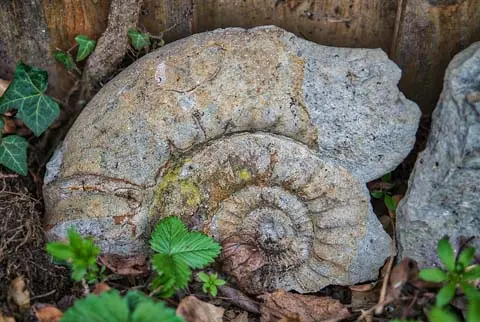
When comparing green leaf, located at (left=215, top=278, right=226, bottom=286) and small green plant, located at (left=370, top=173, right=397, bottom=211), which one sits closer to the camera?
green leaf, located at (left=215, top=278, right=226, bottom=286)

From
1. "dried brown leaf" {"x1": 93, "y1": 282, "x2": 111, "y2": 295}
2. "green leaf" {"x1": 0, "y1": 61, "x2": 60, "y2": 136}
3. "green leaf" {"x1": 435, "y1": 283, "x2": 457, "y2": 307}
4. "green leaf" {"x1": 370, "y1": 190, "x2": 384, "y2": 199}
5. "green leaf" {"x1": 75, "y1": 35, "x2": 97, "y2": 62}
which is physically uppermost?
"green leaf" {"x1": 75, "y1": 35, "x2": 97, "y2": 62}

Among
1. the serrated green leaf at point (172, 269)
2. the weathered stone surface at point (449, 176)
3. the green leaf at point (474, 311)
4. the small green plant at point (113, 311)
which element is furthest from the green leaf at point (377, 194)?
the small green plant at point (113, 311)

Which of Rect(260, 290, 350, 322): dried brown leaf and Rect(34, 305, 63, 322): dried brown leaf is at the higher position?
Rect(34, 305, 63, 322): dried brown leaf

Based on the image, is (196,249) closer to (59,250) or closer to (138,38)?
(59,250)

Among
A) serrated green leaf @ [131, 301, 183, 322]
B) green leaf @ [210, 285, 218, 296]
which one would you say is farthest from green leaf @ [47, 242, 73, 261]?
green leaf @ [210, 285, 218, 296]

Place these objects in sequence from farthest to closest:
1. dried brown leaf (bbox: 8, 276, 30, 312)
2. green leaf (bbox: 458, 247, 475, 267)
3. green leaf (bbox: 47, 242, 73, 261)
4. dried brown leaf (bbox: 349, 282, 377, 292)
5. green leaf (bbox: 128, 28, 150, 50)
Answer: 1. green leaf (bbox: 128, 28, 150, 50)
2. dried brown leaf (bbox: 349, 282, 377, 292)
3. dried brown leaf (bbox: 8, 276, 30, 312)
4. green leaf (bbox: 458, 247, 475, 267)
5. green leaf (bbox: 47, 242, 73, 261)

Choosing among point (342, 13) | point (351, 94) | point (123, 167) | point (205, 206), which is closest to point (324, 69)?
point (351, 94)

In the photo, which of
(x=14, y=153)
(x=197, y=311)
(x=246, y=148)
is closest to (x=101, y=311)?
(x=197, y=311)

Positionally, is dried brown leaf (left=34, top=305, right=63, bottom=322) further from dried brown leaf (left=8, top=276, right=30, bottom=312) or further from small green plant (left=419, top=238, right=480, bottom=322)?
small green plant (left=419, top=238, right=480, bottom=322)

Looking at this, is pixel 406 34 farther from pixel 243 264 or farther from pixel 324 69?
pixel 243 264
